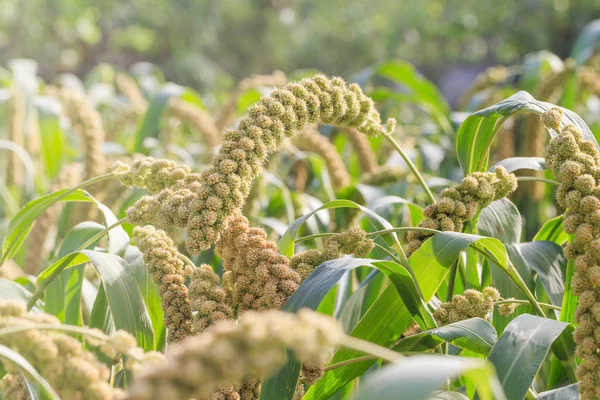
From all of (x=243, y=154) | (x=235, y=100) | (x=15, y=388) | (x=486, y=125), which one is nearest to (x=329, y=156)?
(x=235, y=100)

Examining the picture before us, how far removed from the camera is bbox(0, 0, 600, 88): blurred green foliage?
36.9 ft

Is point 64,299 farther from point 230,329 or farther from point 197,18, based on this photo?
point 197,18

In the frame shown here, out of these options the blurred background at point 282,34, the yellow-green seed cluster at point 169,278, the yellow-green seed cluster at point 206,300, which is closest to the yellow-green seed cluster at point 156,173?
the yellow-green seed cluster at point 169,278

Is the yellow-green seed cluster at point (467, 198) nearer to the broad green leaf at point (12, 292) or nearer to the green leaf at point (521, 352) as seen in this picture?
the green leaf at point (521, 352)

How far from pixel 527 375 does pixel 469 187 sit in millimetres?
329

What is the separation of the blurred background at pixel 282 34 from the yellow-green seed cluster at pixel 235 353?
9725mm

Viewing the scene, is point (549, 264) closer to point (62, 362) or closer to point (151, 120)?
point (62, 362)

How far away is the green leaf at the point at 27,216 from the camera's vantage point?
141 centimetres

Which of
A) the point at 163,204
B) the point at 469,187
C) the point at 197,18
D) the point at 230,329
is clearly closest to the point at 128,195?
the point at 163,204

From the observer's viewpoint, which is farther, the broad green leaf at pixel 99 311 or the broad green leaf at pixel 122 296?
the broad green leaf at pixel 99 311

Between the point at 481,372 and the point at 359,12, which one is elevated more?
the point at 359,12

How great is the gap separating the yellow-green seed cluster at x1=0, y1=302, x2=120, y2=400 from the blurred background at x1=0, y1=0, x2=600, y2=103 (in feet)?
31.0

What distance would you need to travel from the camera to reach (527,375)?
1.00m

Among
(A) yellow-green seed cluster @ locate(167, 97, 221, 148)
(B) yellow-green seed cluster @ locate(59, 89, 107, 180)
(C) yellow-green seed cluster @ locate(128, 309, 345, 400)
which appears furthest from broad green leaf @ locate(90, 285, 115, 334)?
(A) yellow-green seed cluster @ locate(167, 97, 221, 148)
